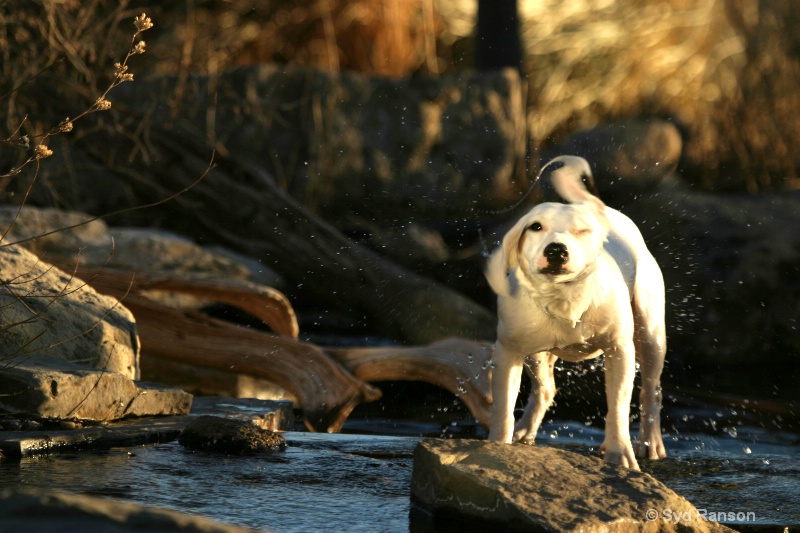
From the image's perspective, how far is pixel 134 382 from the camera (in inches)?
198

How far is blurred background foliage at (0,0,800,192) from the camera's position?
1256cm

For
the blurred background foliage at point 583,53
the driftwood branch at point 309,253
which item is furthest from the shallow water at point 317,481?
the blurred background foliage at point 583,53

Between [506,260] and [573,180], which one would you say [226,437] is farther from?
[573,180]

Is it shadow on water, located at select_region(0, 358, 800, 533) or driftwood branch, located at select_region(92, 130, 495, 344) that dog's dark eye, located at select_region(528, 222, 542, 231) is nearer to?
shadow on water, located at select_region(0, 358, 800, 533)

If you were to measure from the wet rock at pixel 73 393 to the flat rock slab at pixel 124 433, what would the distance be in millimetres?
76

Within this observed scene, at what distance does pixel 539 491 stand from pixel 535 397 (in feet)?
5.55

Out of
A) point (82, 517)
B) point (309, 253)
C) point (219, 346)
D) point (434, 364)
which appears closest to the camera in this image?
point (82, 517)

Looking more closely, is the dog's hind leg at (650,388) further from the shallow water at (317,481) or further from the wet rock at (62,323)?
the wet rock at (62,323)

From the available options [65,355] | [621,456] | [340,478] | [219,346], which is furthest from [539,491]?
[219,346]

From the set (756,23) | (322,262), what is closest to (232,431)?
(322,262)

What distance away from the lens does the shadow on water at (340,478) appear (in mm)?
3607

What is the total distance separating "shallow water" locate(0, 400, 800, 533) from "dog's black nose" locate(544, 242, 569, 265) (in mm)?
940

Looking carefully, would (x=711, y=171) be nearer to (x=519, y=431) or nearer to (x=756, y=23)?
(x=756, y=23)

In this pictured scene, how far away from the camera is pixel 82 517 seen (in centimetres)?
271
